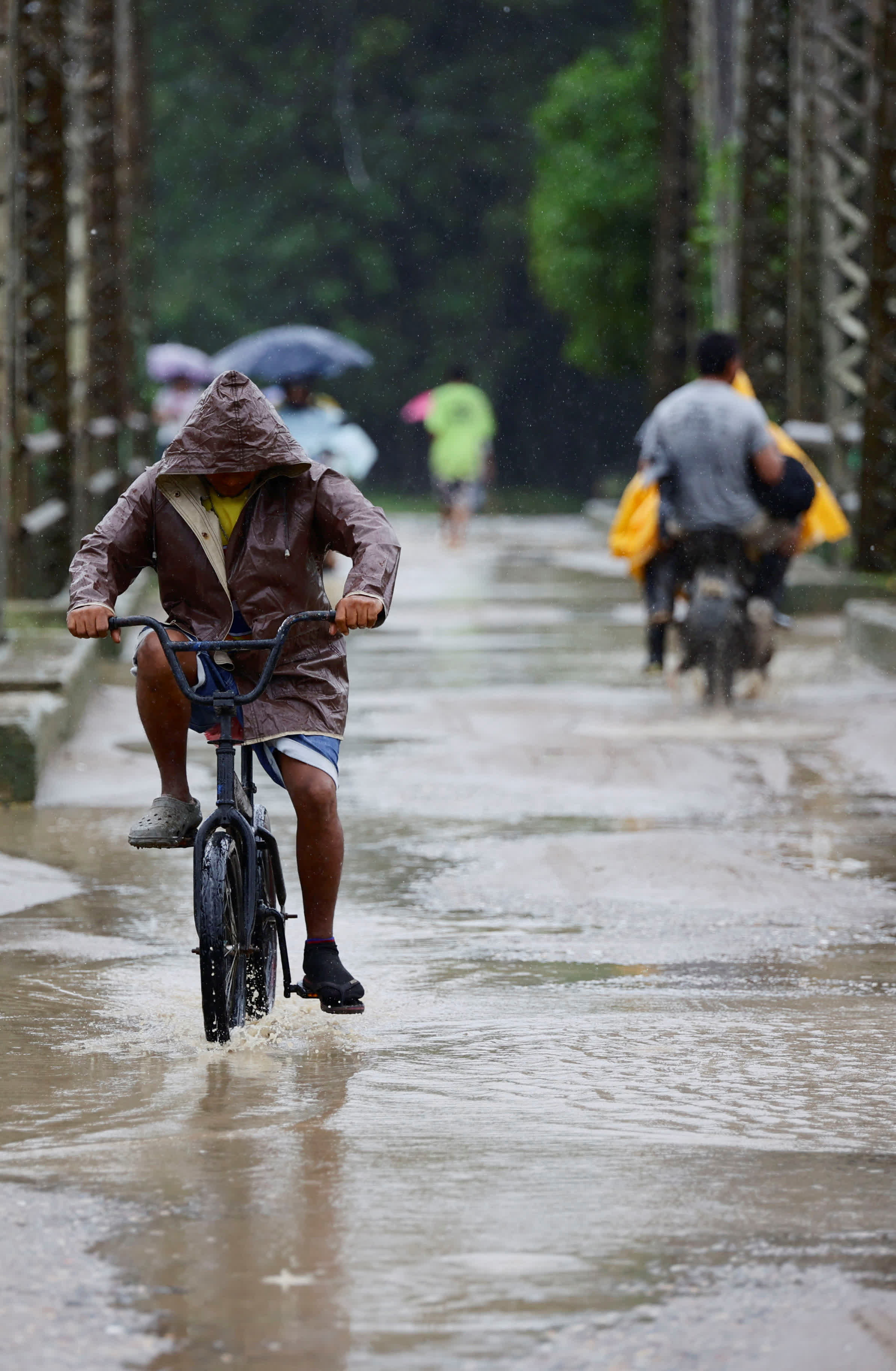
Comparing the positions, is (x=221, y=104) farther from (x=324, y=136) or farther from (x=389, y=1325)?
(x=389, y=1325)

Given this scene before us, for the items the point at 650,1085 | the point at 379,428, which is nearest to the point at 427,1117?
the point at 650,1085

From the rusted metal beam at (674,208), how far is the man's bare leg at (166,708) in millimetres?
22602

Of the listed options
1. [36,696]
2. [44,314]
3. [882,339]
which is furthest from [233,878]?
[882,339]

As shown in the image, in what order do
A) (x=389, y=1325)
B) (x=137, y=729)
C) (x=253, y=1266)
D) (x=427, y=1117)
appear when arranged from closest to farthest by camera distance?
(x=389, y=1325), (x=253, y=1266), (x=427, y=1117), (x=137, y=729)

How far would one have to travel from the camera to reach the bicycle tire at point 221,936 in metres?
5.56

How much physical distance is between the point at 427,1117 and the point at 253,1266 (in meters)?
1.03

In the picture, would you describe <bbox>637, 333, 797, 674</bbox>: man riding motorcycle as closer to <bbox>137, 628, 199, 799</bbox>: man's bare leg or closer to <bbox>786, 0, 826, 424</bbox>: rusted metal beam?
<bbox>137, 628, 199, 799</bbox>: man's bare leg

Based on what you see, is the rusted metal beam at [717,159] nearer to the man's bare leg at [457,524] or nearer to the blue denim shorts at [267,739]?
the man's bare leg at [457,524]

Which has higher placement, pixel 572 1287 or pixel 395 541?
pixel 395 541

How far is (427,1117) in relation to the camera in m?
Answer: 5.16

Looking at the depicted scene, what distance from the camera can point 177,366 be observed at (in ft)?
102

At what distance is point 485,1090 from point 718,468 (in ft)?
24.6

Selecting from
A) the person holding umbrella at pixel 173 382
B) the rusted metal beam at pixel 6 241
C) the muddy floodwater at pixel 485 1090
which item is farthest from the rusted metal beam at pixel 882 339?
the person holding umbrella at pixel 173 382

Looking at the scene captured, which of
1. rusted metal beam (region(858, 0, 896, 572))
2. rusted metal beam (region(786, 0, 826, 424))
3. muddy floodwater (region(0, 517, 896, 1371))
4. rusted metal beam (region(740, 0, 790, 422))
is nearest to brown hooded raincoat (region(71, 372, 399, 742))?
A: muddy floodwater (region(0, 517, 896, 1371))
